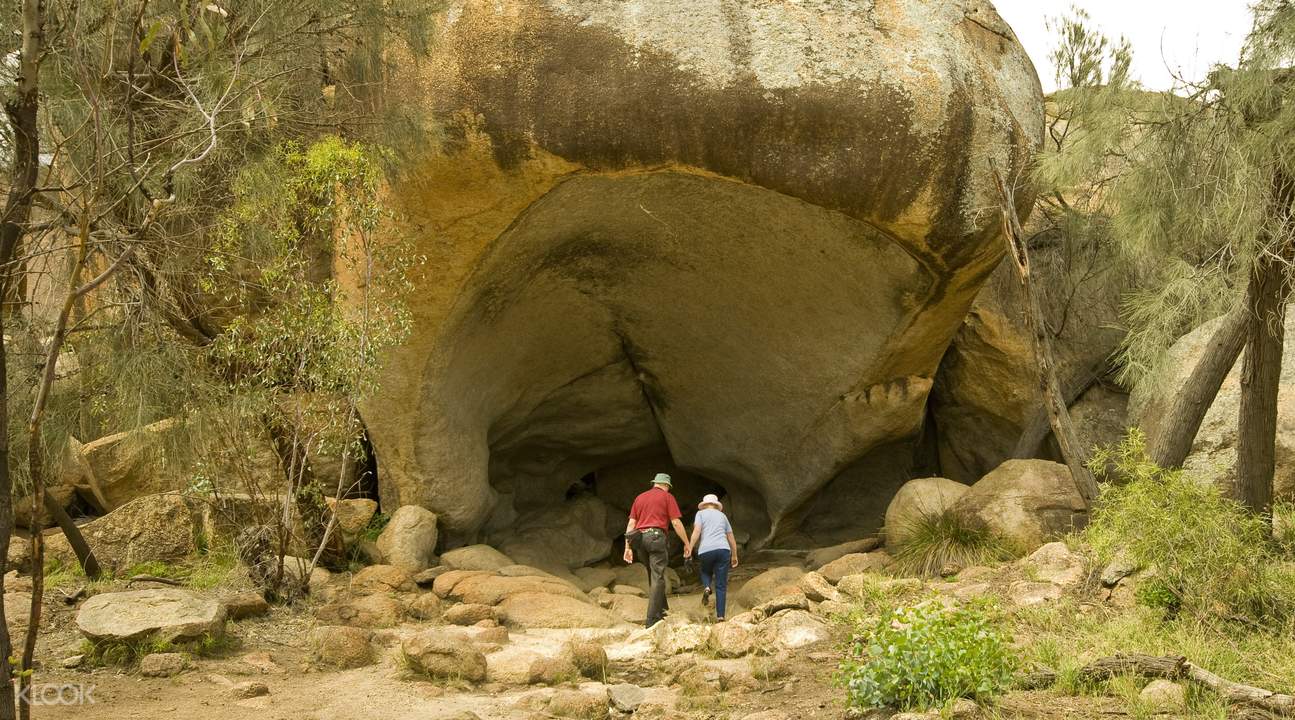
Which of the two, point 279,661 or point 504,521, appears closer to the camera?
point 279,661

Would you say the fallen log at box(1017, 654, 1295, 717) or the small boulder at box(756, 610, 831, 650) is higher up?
the fallen log at box(1017, 654, 1295, 717)

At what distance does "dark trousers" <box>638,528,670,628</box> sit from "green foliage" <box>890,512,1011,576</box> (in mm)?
2168

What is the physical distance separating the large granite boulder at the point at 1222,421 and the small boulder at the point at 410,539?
637 centimetres

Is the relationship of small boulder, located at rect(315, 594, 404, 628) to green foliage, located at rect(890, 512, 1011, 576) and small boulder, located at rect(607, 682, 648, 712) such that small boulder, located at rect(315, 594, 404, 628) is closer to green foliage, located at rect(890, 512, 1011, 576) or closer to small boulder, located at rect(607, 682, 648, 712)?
small boulder, located at rect(607, 682, 648, 712)

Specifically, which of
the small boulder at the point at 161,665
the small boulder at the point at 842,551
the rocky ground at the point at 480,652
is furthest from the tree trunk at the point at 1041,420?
the small boulder at the point at 161,665

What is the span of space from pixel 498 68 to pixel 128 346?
3458 mm

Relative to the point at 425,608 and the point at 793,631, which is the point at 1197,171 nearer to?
the point at 793,631

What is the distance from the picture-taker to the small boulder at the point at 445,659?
21.7 ft

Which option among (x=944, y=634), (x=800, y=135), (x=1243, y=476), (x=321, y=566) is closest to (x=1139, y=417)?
(x=1243, y=476)

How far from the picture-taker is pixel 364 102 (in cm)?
910

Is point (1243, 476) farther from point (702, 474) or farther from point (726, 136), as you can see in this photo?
point (702, 474)

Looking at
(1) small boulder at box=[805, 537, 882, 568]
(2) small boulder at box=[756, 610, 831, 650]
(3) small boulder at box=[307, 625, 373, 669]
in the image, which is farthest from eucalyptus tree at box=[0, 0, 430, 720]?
(1) small boulder at box=[805, 537, 882, 568]

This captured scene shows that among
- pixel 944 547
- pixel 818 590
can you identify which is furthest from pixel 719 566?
pixel 944 547

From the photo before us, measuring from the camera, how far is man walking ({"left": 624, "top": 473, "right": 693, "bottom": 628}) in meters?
8.71
